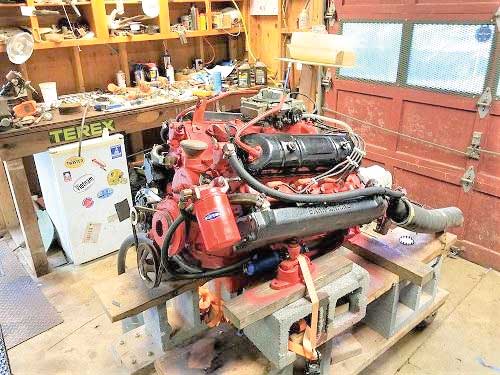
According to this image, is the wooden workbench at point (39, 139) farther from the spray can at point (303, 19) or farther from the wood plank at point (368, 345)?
the wood plank at point (368, 345)

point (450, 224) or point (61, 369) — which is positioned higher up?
point (450, 224)

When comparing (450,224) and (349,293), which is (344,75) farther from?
(349,293)

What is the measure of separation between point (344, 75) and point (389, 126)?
500 mm

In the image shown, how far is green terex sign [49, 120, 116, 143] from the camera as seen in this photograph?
2.31m

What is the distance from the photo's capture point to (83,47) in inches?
120

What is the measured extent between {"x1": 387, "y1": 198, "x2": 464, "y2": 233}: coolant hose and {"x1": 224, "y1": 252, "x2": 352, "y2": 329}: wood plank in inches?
12.3

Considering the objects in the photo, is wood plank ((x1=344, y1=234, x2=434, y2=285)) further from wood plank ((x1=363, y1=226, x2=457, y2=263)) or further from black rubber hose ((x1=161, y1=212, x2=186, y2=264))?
black rubber hose ((x1=161, y1=212, x2=186, y2=264))

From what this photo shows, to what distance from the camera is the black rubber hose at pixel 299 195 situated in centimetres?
120

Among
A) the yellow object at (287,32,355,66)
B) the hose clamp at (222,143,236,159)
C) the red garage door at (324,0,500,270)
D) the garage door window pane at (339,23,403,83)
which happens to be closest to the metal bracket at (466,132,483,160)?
the red garage door at (324,0,500,270)

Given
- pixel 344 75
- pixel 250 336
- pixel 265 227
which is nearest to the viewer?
pixel 265 227

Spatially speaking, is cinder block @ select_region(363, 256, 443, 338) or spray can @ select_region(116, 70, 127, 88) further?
spray can @ select_region(116, 70, 127, 88)

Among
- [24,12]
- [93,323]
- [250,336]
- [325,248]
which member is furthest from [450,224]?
[24,12]

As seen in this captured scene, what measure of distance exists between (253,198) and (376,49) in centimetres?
189

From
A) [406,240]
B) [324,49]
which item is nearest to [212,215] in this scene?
[324,49]
